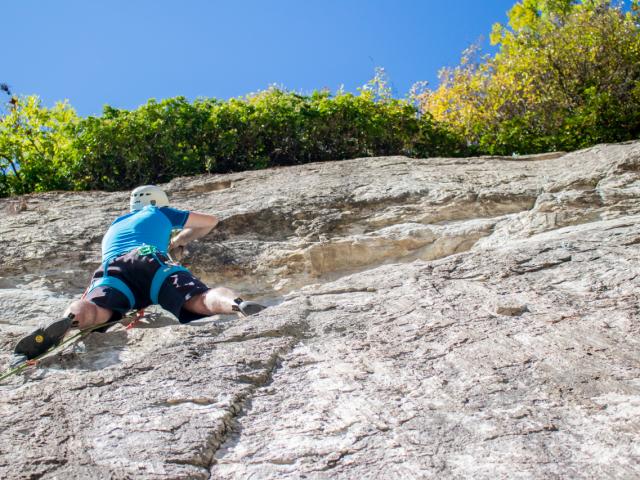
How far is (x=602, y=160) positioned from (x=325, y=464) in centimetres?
500

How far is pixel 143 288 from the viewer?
4.92m

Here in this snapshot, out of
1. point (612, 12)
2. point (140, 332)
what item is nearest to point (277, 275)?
point (140, 332)

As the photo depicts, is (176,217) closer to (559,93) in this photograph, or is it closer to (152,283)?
(152,283)

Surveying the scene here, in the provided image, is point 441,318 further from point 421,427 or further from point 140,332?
point 140,332

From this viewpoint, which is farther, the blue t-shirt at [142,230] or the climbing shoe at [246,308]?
the blue t-shirt at [142,230]

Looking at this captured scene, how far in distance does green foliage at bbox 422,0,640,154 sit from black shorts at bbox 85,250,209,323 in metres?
5.27

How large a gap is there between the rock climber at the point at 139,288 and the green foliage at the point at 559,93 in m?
5.04

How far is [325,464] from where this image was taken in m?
2.69

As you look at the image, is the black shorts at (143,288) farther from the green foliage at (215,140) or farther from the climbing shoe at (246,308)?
the green foliage at (215,140)

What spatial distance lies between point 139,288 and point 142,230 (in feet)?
2.13

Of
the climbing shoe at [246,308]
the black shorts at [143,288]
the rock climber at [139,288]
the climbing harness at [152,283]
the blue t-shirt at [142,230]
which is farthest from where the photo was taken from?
the blue t-shirt at [142,230]

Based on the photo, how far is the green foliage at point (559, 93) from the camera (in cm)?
879

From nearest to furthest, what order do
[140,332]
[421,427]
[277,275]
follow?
[421,427] → [140,332] → [277,275]

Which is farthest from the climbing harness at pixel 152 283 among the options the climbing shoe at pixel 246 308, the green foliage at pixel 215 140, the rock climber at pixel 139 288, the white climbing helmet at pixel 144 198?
the green foliage at pixel 215 140
